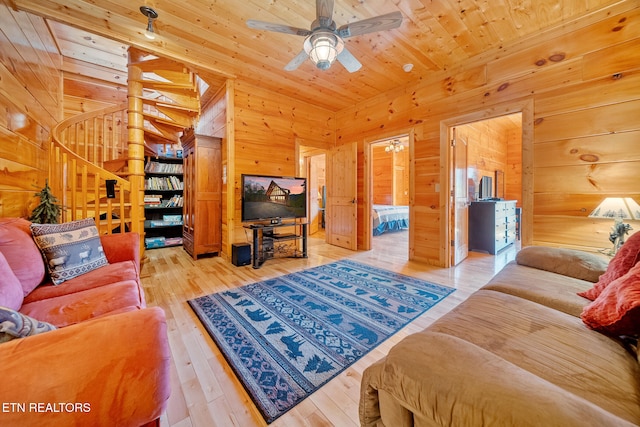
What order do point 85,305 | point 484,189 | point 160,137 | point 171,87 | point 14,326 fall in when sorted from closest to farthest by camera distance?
point 14,326, point 85,305, point 171,87, point 160,137, point 484,189

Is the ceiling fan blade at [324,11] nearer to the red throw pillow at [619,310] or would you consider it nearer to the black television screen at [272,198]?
the black television screen at [272,198]

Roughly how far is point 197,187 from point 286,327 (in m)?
2.92

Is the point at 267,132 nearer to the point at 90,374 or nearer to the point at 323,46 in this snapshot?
the point at 323,46

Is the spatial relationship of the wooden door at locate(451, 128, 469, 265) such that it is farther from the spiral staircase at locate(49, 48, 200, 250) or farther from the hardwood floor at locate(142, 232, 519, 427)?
the spiral staircase at locate(49, 48, 200, 250)

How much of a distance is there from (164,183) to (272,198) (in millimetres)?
2585

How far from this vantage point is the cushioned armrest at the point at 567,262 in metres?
1.49

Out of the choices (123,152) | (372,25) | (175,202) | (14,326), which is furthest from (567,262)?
(123,152)

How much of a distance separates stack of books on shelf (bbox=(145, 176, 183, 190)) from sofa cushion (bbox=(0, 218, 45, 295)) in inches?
126

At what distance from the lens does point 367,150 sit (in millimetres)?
4391

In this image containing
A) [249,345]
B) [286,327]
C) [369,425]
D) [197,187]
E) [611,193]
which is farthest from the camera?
[197,187]

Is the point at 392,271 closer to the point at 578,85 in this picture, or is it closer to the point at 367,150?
the point at 367,150

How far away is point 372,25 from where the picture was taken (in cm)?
192

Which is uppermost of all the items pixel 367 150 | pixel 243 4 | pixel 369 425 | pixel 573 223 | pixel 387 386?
pixel 243 4

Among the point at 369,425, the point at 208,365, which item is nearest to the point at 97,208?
the point at 208,365
